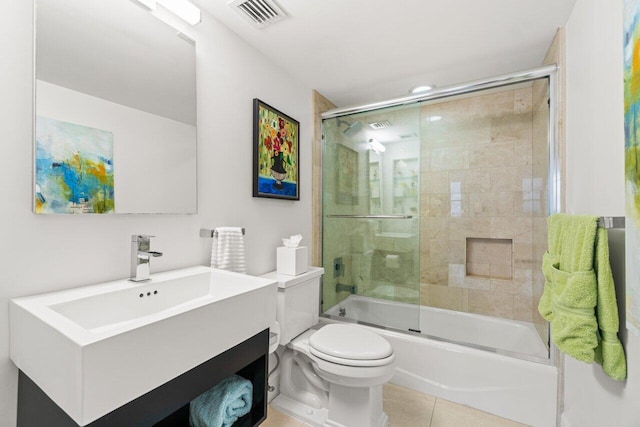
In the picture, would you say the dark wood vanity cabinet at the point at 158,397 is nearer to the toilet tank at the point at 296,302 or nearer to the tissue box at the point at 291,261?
the toilet tank at the point at 296,302

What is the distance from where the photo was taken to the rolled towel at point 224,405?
1116 millimetres

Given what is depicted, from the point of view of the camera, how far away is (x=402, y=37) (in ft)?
5.53

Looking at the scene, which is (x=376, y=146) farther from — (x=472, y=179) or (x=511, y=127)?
(x=511, y=127)

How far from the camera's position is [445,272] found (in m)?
2.57

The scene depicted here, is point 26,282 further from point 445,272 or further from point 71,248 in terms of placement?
point 445,272

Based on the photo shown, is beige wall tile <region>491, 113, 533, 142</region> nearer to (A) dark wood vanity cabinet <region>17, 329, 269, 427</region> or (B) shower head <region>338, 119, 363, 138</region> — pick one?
(B) shower head <region>338, 119, 363, 138</region>

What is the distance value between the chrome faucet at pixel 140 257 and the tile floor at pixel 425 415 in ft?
3.70

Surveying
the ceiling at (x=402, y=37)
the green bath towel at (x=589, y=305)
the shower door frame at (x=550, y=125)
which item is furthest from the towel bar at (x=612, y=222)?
the ceiling at (x=402, y=37)

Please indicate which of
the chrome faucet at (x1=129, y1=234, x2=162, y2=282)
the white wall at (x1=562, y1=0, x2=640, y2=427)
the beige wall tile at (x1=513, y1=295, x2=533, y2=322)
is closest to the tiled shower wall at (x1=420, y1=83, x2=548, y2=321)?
the beige wall tile at (x1=513, y1=295, x2=533, y2=322)

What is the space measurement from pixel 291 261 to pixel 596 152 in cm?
157

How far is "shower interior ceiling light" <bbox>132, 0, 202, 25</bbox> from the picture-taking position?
126 cm

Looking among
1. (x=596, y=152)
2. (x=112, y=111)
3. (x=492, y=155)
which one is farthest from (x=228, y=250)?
(x=492, y=155)

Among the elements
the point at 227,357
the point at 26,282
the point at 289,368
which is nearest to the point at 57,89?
the point at 26,282

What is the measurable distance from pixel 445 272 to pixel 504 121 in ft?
4.59
